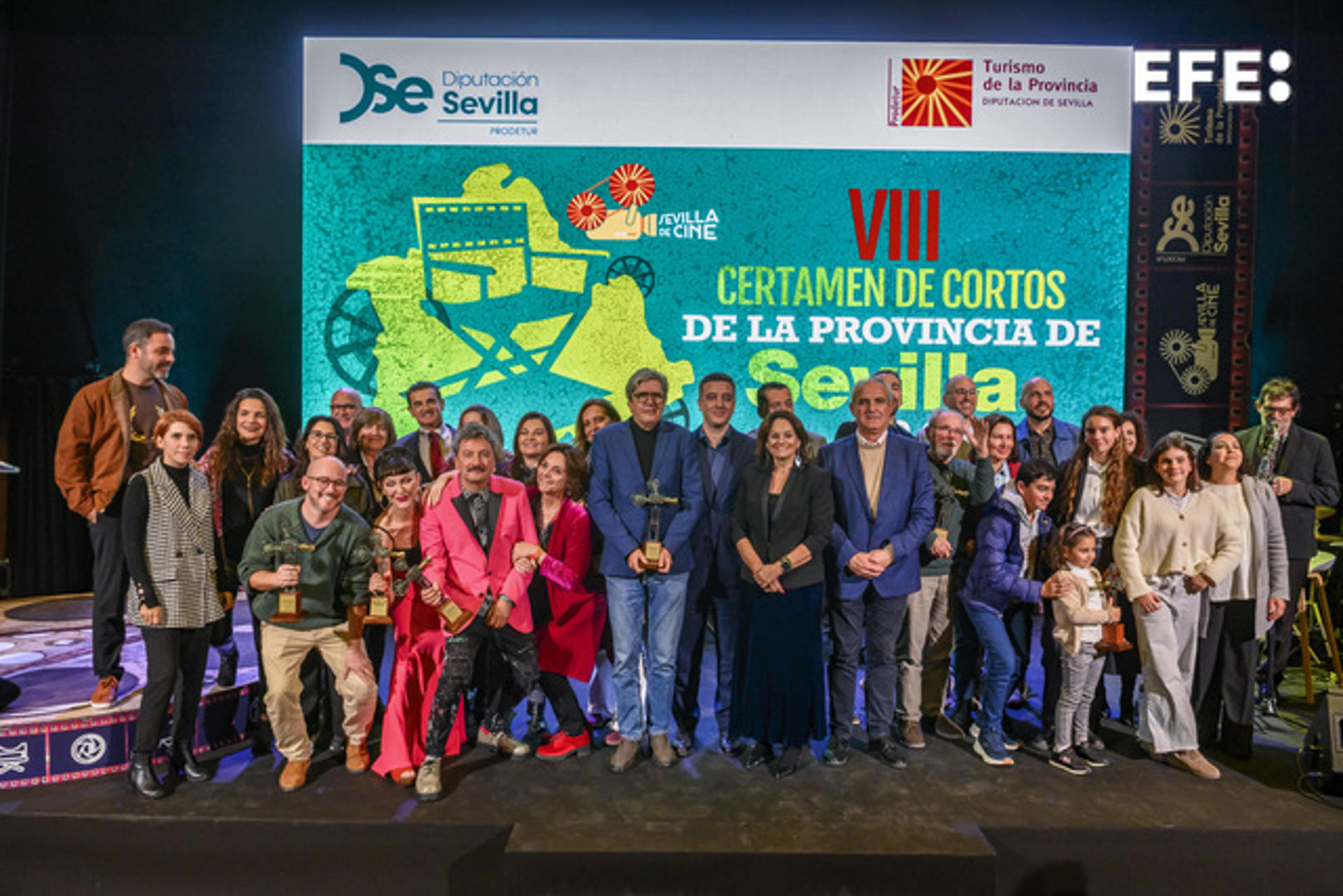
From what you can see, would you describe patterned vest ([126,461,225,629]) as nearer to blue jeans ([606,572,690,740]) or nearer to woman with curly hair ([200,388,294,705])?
woman with curly hair ([200,388,294,705])

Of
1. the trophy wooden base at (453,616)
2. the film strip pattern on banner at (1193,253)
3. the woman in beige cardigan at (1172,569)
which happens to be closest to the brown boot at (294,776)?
the trophy wooden base at (453,616)

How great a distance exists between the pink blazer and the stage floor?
2.45 ft

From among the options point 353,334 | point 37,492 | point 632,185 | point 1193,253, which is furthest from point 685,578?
point 37,492

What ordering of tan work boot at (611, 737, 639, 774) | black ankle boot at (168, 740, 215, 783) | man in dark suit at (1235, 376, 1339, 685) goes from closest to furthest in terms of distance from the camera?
black ankle boot at (168, 740, 215, 783), tan work boot at (611, 737, 639, 774), man in dark suit at (1235, 376, 1339, 685)

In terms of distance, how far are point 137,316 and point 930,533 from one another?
243 inches

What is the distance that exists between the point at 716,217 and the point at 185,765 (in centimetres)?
479

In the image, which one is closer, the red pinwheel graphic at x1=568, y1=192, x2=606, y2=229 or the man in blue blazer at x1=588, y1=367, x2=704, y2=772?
the man in blue blazer at x1=588, y1=367, x2=704, y2=772

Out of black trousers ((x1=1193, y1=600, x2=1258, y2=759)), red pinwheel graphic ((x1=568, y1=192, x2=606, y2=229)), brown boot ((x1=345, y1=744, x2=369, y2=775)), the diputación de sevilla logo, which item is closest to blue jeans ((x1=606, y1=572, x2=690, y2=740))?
brown boot ((x1=345, y1=744, x2=369, y2=775))

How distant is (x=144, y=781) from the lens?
3.10m

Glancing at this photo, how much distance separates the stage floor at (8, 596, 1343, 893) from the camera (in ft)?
9.05

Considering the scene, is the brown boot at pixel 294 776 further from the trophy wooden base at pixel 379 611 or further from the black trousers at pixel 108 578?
the black trousers at pixel 108 578

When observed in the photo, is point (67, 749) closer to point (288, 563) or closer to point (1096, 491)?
point (288, 563)

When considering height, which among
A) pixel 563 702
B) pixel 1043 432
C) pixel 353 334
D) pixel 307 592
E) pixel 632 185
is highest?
pixel 632 185

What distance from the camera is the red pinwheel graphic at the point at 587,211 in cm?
619
